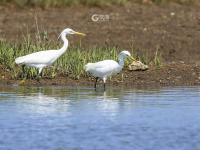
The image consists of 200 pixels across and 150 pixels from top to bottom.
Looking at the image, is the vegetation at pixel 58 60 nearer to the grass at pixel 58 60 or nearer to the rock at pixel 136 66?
the grass at pixel 58 60

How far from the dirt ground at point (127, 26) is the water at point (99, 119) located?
14.9 feet

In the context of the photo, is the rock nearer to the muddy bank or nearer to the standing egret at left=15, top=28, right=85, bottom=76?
the muddy bank

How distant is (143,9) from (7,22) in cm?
436

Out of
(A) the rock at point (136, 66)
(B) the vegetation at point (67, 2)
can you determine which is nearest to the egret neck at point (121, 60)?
(A) the rock at point (136, 66)

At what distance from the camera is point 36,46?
2202 centimetres

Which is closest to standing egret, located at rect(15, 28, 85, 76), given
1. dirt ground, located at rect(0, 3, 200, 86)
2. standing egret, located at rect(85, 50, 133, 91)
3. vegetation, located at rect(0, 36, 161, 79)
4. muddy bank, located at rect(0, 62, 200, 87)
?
muddy bank, located at rect(0, 62, 200, 87)

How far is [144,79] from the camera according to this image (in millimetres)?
20844

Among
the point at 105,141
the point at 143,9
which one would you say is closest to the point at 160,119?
the point at 105,141

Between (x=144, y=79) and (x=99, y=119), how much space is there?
532 centimetres

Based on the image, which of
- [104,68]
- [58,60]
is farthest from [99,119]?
[58,60]

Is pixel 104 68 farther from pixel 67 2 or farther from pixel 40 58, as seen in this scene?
pixel 67 2

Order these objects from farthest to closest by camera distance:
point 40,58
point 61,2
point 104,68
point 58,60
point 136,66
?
1. point 61,2
2. point 136,66
3. point 58,60
4. point 40,58
5. point 104,68

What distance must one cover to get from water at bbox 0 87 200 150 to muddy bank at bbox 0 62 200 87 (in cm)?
109

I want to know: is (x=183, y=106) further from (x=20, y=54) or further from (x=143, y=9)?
(x=143, y=9)
